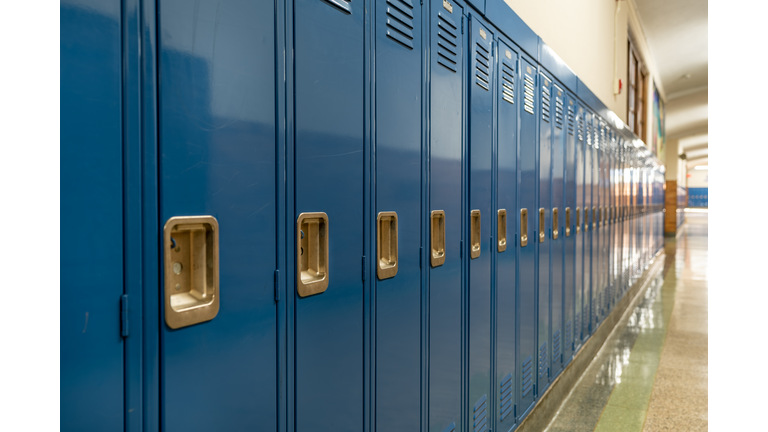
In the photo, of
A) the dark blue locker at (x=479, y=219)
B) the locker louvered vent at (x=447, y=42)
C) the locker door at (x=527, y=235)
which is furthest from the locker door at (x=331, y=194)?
the locker door at (x=527, y=235)

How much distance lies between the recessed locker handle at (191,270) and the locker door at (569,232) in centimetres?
327

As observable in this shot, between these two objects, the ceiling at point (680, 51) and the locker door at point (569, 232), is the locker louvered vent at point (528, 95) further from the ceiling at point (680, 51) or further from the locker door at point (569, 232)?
the ceiling at point (680, 51)

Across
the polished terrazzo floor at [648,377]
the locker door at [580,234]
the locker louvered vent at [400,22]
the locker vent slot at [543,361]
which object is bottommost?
the polished terrazzo floor at [648,377]

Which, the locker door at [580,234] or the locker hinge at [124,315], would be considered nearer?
the locker hinge at [124,315]

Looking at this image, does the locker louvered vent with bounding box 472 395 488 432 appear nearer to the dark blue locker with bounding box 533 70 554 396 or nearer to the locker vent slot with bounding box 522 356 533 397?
the locker vent slot with bounding box 522 356 533 397

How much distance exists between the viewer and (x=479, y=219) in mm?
2287

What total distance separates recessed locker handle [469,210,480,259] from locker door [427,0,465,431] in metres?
0.13

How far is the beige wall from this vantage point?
3557mm

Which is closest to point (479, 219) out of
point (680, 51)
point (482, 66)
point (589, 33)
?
point (482, 66)

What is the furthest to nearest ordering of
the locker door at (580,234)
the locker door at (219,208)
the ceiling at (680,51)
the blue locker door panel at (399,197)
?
the ceiling at (680,51)
the locker door at (580,234)
the blue locker door panel at (399,197)
the locker door at (219,208)

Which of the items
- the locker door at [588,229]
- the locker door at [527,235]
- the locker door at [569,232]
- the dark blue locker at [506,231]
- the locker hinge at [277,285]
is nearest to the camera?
the locker hinge at [277,285]

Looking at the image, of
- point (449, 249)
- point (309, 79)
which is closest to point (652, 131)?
point (449, 249)

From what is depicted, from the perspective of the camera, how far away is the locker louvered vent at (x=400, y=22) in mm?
1556

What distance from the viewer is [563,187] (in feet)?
12.2
